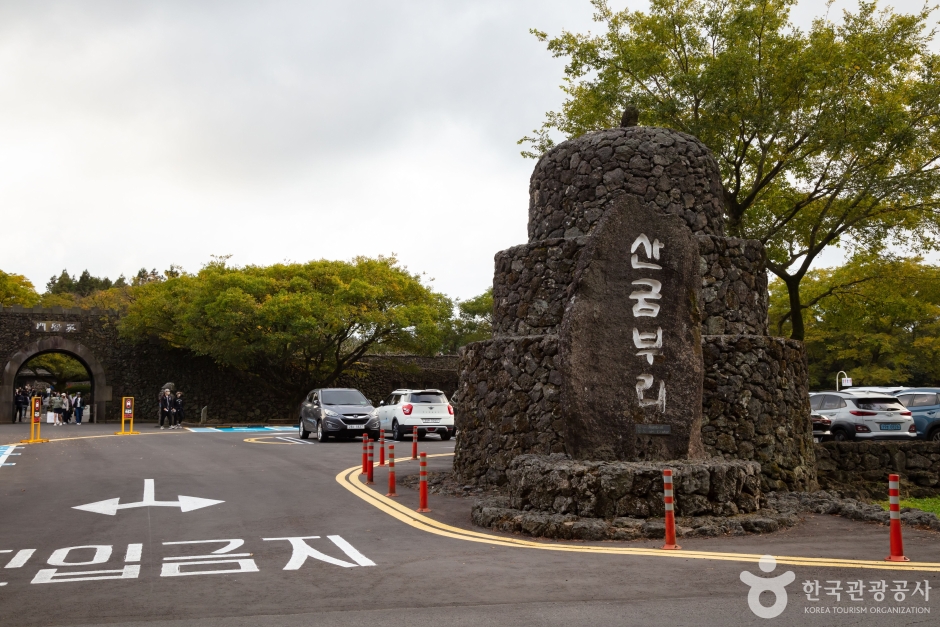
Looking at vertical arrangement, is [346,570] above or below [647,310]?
below

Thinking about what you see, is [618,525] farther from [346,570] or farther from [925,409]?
[925,409]

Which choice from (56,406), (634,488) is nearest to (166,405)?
(56,406)

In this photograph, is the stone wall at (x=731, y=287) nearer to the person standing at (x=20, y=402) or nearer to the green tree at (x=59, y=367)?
the person standing at (x=20, y=402)

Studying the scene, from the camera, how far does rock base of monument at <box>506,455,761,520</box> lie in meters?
9.66

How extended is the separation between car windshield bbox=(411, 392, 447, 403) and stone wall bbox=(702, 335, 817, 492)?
14072 mm

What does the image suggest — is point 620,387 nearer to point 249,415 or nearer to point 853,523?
point 853,523

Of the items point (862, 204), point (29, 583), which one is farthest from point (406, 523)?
point (862, 204)

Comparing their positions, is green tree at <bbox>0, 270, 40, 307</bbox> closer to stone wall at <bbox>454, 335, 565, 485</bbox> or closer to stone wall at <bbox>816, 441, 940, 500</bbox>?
stone wall at <bbox>454, 335, 565, 485</bbox>

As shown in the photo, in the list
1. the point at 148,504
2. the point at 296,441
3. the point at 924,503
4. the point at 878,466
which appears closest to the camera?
the point at 148,504

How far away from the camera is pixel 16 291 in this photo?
182 ft

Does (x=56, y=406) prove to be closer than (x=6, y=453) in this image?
No

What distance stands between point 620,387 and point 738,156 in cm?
1405

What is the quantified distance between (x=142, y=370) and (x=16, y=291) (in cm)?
2136

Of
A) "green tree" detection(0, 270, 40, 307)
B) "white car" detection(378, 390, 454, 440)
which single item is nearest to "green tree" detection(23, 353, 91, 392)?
"green tree" detection(0, 270, 40, 307)
